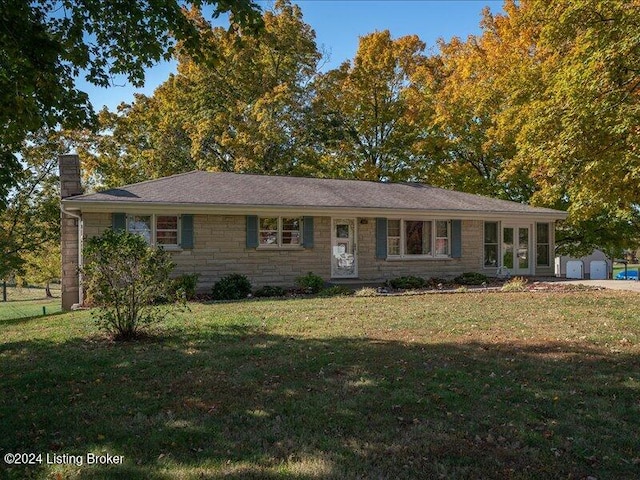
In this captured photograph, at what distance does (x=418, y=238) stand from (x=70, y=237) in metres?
11.5

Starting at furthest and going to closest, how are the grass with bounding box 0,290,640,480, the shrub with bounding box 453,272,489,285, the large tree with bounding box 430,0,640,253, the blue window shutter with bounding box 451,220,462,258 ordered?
the blue window shutter with bounding box 451,220,462,258 → the shrub with bounding box 453,272,489,285 → the large tree with bounding box 430,0,640,253 → the grass with bounding box 0,290,640,480

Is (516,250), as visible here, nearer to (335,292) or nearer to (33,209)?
(335,292)

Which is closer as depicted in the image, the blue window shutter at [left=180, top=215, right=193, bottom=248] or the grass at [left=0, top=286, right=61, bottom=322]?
the blue window shutter at [left=180, top=215, right=193, bottom=248]

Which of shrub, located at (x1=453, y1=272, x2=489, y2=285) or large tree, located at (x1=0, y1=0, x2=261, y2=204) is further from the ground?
large tree, located at (x1=0, y1=0, x2=261, y2=204)

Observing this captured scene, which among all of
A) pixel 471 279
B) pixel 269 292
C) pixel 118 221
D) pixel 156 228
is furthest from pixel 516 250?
pixel 118 221

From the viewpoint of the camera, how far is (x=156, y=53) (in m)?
6.49

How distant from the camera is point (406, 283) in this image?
15.0 metres

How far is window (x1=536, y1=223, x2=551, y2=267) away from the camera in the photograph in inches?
725

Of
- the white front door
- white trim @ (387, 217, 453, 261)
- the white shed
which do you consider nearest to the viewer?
the white front door

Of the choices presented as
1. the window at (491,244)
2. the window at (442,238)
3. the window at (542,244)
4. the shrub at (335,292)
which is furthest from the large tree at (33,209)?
the window at (542,244)

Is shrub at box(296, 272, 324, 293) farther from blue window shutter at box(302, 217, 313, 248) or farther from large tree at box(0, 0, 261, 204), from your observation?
large tree at box(0, 0, 261, 204)

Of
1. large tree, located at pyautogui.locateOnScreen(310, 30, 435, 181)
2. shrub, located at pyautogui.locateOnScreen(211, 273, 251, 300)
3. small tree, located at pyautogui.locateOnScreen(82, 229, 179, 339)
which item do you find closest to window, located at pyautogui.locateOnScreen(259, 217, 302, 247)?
shrub, located at pyautogui.locateOnScreen(211, 273, 251, 300)

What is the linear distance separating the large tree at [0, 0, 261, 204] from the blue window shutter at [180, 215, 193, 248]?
20.3 feet

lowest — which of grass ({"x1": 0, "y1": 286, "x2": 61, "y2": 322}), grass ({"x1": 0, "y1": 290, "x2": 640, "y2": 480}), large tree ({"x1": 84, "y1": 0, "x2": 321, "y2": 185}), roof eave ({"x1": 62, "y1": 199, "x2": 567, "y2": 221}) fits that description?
grass ({"x1": 0, "y1": 286, "x2": 61, "y2": 322})
